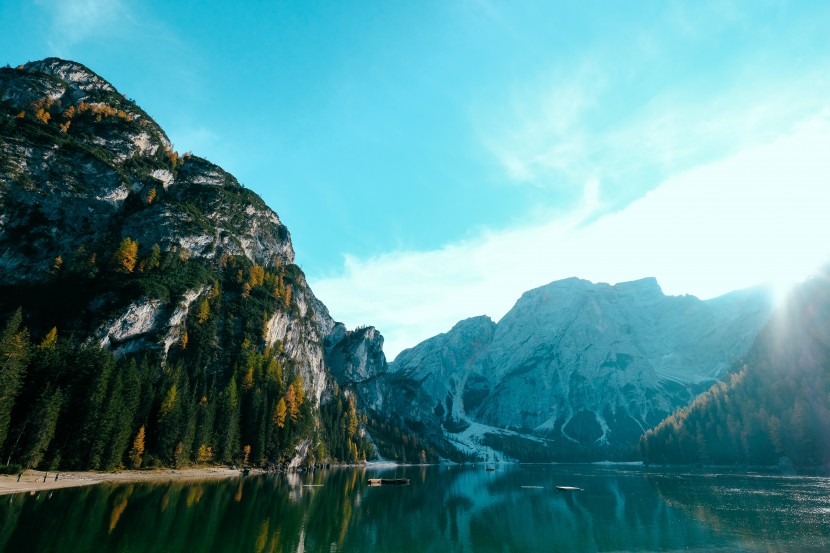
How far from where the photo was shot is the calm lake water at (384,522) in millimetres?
36156

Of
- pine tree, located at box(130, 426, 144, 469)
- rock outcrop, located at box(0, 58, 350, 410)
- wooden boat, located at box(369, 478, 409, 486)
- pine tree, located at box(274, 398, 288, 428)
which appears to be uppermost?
rock outcrop, located at box(0, 58, 350, 410)

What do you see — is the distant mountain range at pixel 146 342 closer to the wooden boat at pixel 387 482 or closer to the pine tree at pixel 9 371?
the pine tree at pixel 9 371

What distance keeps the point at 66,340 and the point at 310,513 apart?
319 ft

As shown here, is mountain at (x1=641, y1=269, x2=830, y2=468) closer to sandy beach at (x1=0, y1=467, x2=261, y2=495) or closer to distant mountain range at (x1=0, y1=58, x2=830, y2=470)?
distant mountain range at (x1=0, y1=58, x2=830, y2=470)

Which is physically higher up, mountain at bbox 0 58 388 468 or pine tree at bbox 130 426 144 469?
mountain at bbox 0 58 388 468

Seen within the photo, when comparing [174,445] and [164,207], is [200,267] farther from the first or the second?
[174,445]

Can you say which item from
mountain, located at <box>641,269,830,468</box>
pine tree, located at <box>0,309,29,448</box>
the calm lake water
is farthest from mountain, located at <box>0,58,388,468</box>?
mountain, located at <box>641,269,830,468</box>

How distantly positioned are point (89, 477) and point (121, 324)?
2549 inches

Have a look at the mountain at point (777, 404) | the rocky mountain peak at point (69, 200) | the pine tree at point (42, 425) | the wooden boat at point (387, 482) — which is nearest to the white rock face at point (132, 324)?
the rocky mountain peak at point (69, 200)

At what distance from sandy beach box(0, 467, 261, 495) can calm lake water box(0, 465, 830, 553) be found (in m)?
4.57

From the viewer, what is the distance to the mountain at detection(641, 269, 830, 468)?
→ 132125mm

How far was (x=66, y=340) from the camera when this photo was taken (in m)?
112

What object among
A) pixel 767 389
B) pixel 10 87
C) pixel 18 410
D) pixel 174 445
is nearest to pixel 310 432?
pixel 174 445

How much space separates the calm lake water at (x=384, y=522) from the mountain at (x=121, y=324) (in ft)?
69.1
